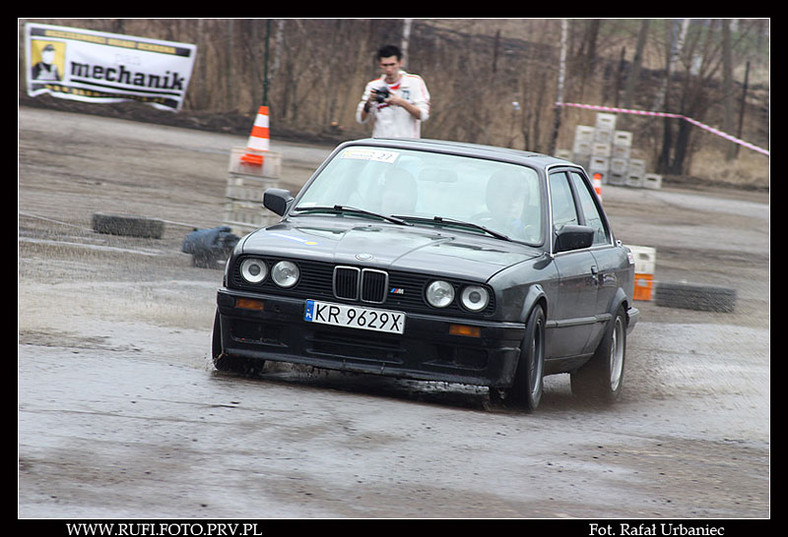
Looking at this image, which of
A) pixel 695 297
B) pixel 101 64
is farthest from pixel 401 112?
pixel 101 64

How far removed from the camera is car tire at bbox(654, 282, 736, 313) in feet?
46.2

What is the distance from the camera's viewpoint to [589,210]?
9336mm

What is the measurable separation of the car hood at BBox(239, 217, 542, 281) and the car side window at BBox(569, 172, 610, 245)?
4.05 feet

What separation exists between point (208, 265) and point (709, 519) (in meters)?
8.26

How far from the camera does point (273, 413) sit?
677 cm

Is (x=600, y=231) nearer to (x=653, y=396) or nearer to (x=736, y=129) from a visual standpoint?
(x=653, y=396)

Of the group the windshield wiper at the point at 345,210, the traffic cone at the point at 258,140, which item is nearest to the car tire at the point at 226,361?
the windshield wiper at the point at 345,210

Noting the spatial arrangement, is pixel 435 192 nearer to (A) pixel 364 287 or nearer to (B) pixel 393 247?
(B) pixel 393 247

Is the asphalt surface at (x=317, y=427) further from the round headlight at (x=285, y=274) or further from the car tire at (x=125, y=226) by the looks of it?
the car tire at (x=125, y=226)

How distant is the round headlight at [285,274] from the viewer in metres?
7.48

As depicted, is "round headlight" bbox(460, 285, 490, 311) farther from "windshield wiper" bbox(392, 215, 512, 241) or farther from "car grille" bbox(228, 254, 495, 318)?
"windshield wiper" bbox(392, 215, 512, 241)

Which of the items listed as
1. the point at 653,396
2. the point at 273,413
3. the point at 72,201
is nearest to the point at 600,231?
the point at 653,396

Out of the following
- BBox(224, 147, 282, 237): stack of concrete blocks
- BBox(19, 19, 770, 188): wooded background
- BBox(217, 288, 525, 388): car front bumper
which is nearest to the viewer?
BBox(217, 288, 525, 388): car front bumper

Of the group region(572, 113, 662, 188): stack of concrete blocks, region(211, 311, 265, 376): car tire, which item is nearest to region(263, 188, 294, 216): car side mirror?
region(211, 311, 265, 376): car tire
